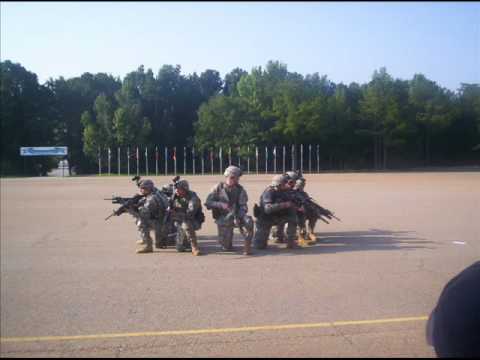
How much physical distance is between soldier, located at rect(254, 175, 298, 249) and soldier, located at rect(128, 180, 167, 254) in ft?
6.19

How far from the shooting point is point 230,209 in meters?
9.07

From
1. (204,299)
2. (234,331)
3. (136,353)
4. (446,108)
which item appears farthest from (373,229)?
(136,353)

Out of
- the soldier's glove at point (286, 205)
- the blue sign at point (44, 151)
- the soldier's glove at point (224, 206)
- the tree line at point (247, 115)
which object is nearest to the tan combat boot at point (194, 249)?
the soldier's glove at point (224, 206)

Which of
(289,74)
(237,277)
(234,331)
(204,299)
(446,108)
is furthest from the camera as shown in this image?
(289,74)

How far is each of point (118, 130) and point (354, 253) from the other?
4464cm

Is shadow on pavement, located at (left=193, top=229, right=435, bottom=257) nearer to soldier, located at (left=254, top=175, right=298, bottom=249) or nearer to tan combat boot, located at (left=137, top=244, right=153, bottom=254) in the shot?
soldier, located at (left=254, top=175, right=298, bottom=249)

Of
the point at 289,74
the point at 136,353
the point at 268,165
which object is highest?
the point at 289,74

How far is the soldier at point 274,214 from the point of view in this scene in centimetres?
929

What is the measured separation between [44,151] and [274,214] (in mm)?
45592

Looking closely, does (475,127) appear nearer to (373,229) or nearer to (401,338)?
(373,229)

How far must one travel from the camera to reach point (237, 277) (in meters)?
6.99

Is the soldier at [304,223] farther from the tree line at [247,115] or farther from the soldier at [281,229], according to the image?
the tree line at [247,115]

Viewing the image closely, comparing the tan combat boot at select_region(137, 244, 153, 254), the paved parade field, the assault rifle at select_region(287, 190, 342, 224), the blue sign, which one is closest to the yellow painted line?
the paved parade field

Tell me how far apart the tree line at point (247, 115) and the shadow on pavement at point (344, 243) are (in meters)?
2.29
